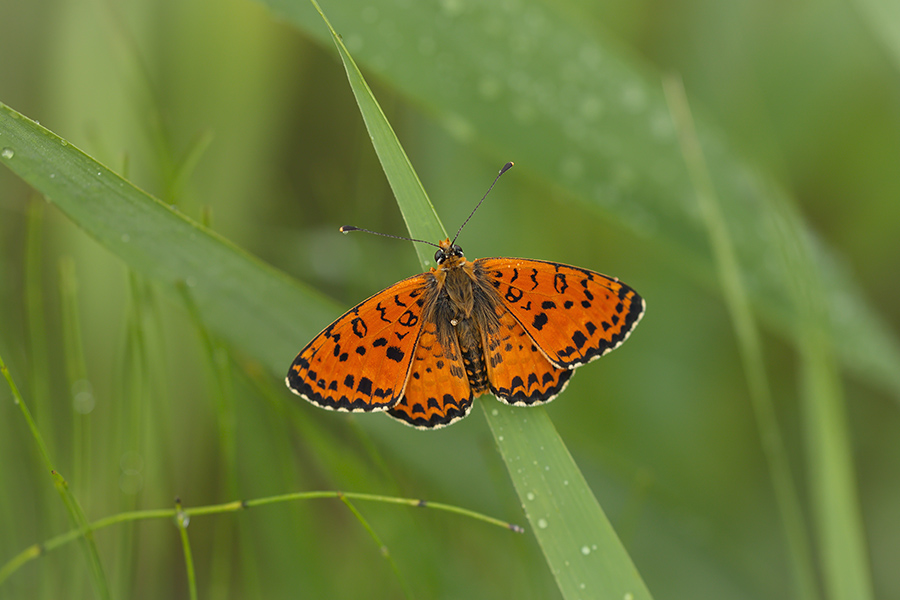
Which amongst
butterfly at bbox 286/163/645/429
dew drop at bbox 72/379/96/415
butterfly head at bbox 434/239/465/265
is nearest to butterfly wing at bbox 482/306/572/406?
butterfly at bbox 286/163/645/429

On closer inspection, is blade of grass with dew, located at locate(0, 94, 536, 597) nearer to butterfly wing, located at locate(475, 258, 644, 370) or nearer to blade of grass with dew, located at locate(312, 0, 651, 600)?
blade of grass with dew, located at locate(312, 0, 651, 600)

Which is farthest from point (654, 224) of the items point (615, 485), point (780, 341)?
point (780, 341)

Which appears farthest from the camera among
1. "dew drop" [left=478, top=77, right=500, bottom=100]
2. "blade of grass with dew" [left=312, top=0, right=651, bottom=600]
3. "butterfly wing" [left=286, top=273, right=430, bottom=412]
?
"dew drop" [left=478, top=77, right=500, bottom=100]

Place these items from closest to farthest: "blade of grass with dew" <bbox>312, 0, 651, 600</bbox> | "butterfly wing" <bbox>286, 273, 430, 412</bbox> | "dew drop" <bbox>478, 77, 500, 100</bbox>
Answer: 1. "blade of grass with dew" <bbox>312, 0, 651, 600</bbox>
2. "butterfly wing" <bbox>286, 273, 430, 412</bbox>
3. "dew drop" <bbox>478, 77, 500, 100</bbox>

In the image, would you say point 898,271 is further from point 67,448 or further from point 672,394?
point 67,448

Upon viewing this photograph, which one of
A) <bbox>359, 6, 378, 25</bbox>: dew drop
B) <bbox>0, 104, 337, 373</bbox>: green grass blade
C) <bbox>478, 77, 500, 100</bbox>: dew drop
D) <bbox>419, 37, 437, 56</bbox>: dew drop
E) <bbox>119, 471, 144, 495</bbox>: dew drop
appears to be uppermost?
<bbox>478, 77, 500, 100</bbox>: dew drop

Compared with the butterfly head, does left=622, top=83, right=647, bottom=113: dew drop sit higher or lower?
higher

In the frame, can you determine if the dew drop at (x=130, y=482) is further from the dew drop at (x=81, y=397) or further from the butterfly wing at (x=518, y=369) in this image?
the butterfly wing at (x=518, y=369)

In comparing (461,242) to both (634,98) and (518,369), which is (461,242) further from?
(518,369)
